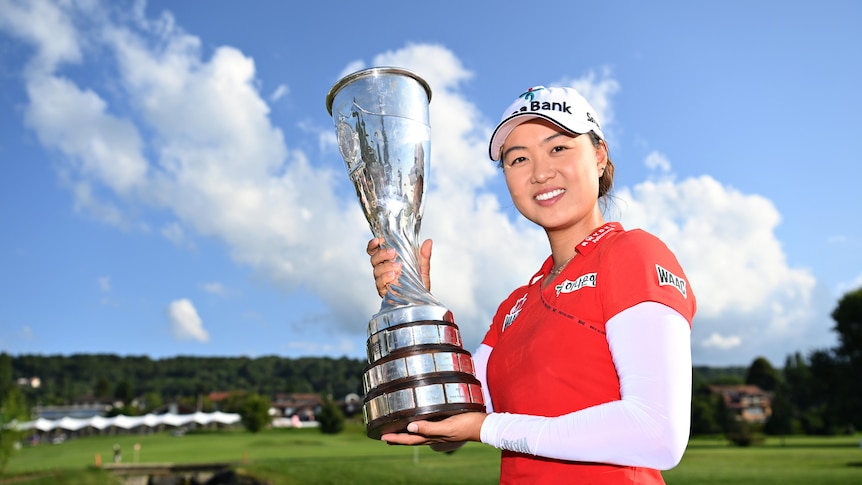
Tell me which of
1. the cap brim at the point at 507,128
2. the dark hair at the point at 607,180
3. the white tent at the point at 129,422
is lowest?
the dark hair at the point at 607,180

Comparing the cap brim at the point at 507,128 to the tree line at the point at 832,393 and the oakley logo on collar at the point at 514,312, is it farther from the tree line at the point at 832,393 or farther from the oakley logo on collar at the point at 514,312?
the tree line at the point at 832,393

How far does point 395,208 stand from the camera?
2393mm

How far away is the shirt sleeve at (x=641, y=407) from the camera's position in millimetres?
1543

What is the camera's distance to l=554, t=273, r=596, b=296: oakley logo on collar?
69.2 inches

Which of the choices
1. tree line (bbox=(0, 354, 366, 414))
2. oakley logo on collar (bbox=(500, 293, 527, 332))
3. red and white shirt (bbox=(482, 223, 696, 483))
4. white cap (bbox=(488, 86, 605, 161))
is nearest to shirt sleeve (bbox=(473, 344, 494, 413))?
oakley logo on collar (bbox=(500, 293, 527, 332))

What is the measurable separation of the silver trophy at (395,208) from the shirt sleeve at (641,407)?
392 millimetres

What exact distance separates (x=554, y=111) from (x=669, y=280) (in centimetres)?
61

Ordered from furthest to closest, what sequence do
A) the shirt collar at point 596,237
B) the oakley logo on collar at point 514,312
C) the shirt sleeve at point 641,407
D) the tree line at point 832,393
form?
the tree line at point 832,393, the oakley logo on collar at point 514,312, the shirt collar at point 596,237, the shirt sleeve at point 641,407

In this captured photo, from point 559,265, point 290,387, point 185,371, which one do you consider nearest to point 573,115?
point 559,265

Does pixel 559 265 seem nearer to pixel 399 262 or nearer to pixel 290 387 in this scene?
pixel 399 262

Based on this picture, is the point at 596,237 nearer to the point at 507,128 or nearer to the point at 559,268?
the point at 559,268

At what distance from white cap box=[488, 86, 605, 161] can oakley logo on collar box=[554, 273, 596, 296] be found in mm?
447

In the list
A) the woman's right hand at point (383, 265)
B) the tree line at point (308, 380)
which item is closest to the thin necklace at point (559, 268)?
the woman's right hand at point (383, 265)

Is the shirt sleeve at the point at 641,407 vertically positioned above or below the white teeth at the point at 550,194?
below
